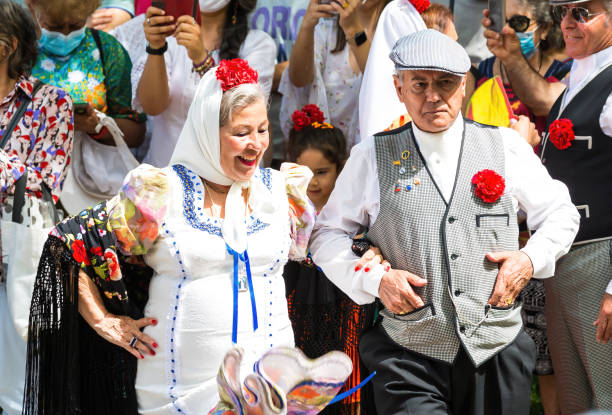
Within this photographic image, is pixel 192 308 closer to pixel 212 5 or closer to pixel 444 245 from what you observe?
pixel 444 245

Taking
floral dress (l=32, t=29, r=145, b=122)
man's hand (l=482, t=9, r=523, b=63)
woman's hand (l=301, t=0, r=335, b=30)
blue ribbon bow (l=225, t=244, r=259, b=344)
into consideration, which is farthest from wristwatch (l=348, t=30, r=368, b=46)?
blue ribbon bow (l=225, t=244, r=259, b=344)

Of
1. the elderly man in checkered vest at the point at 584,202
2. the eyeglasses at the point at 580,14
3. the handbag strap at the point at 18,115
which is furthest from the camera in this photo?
the handbag strap at the point at 18,115

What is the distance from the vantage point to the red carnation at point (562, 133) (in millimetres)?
4016

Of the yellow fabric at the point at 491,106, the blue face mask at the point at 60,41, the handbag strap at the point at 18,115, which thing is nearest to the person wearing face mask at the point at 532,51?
the yellow fabric at the point at 491,106

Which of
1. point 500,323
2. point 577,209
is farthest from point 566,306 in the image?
point 500,323

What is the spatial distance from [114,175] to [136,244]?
145 centimetres

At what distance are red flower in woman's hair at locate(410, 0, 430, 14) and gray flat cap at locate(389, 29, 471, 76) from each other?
33.9 inches

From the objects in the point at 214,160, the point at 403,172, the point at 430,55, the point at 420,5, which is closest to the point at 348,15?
the point at 420,5

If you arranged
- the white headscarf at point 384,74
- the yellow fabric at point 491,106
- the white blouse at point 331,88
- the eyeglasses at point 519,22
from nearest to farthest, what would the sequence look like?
1. the white headscarf at point 384,74
2. the yellow fabric at point 491,106
3. the eyeglasses at point 519,22
4. the white blouse at point 331,88

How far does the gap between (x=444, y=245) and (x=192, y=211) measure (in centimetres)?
99

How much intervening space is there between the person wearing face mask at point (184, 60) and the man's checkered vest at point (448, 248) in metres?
1.65

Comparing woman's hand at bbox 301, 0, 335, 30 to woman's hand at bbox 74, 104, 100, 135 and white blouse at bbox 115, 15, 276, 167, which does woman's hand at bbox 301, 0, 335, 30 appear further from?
woman's hand at bbox 74, 104, 100, 135

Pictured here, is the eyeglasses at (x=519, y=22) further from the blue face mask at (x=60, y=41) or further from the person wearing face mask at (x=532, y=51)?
the blue face mask at (x=60, y=41)

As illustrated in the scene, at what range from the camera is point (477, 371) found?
3.44 meters
